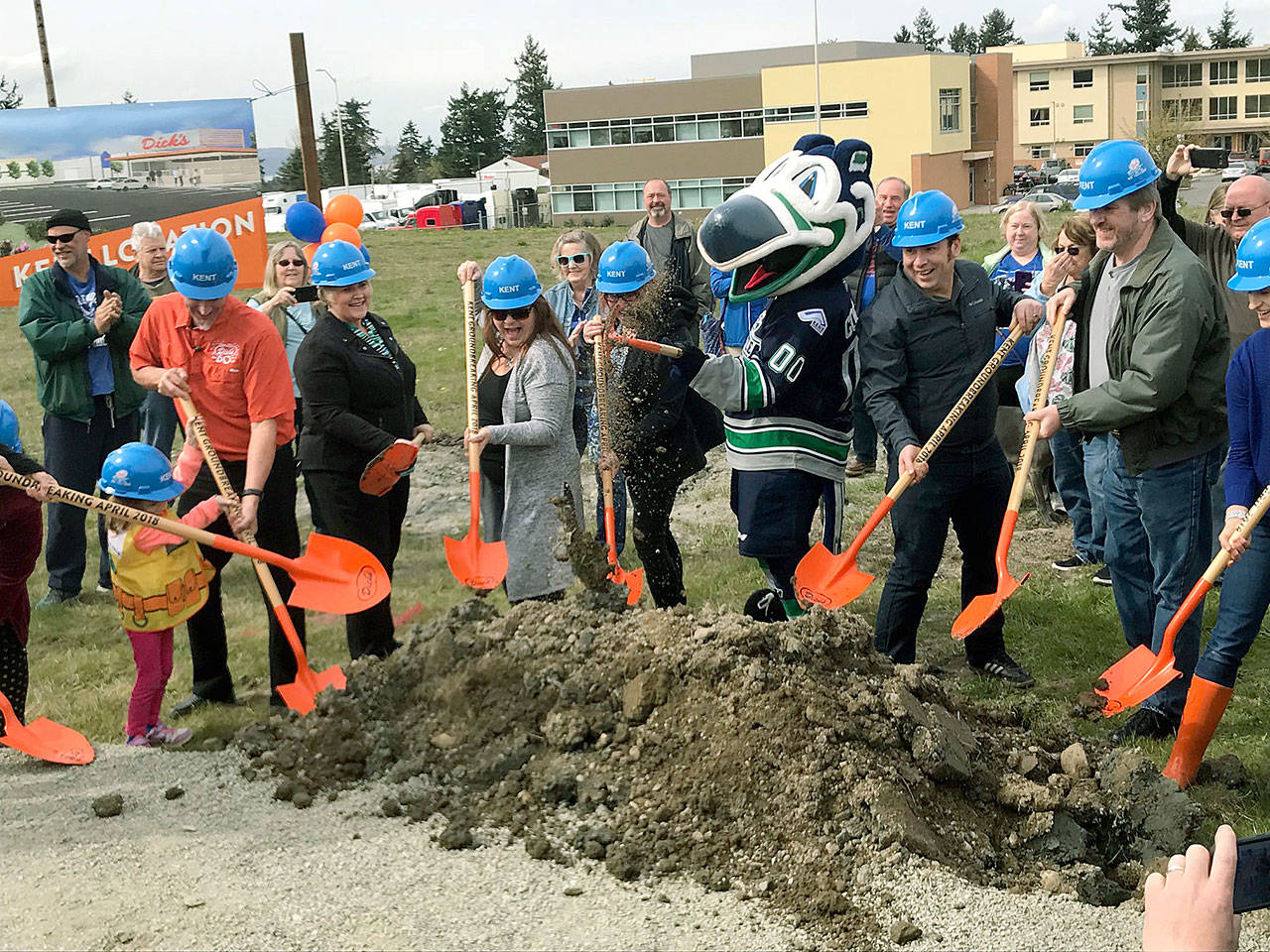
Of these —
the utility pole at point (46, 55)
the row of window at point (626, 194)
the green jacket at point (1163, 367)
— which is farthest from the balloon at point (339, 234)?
the row of window at point (626, 194)

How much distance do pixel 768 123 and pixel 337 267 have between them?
4880cm

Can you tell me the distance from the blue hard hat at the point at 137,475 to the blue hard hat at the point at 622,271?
1.97 metres

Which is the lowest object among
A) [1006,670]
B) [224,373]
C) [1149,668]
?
[1006,670]

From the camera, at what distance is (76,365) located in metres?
6.68

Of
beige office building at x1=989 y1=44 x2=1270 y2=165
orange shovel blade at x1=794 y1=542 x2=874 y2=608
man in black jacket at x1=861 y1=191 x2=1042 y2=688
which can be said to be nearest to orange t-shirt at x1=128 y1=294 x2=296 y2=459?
orange shovel blade at x1=794 y1=542 x2=874 y2=608

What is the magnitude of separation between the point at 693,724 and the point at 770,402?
142 cm

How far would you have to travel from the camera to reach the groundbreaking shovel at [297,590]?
4.81 metres

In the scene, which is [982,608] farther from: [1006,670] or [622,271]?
[622,271]

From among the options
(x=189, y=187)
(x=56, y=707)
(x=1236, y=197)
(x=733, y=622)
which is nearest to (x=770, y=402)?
(x=733, y=622)

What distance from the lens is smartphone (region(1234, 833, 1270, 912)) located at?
60.2 inches

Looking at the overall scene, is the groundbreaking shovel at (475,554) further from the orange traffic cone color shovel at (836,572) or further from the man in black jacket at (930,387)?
the man in black jacket at (930,387)

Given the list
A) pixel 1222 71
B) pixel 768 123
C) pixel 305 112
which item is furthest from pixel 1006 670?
pixel 1222 71

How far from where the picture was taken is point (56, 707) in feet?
18.0

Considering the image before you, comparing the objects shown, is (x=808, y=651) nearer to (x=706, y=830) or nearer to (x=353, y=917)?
(x=706, y=830)
